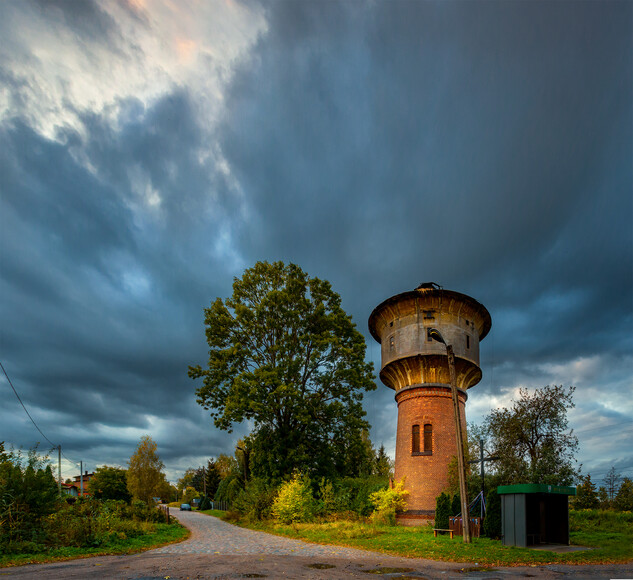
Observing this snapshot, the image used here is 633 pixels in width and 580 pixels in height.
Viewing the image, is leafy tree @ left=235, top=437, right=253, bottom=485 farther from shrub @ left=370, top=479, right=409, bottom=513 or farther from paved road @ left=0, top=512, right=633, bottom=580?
paved road @ left=0, top=512, right=633, bottom=580

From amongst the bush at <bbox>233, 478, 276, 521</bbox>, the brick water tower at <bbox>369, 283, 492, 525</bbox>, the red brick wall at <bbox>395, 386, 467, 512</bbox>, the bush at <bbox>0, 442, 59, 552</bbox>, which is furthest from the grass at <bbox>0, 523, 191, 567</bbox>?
the brick water tower at <bbox>369, 283, 492, 525</bbox>

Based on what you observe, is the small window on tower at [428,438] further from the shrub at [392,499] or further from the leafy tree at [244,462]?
the leafy tree at [244,462]

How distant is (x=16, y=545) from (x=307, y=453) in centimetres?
1675

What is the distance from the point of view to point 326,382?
2819cm

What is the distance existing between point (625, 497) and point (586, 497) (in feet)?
7.50

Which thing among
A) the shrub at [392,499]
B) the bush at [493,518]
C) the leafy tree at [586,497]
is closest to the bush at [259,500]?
the shrub at [392,499]

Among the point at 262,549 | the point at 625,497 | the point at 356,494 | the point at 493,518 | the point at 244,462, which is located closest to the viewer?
the point at 262,549

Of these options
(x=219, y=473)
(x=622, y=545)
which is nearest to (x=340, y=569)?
(x=622, y=545)

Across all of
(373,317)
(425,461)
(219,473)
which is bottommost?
(219,473)

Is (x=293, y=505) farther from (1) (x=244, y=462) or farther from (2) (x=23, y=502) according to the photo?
(1) (x=244, y=462)

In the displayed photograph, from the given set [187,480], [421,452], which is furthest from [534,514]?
[187,480]

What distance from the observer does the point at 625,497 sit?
30750mm

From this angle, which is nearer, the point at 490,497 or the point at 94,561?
the point at 94,561

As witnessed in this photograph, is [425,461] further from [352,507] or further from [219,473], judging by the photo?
[219,473]
